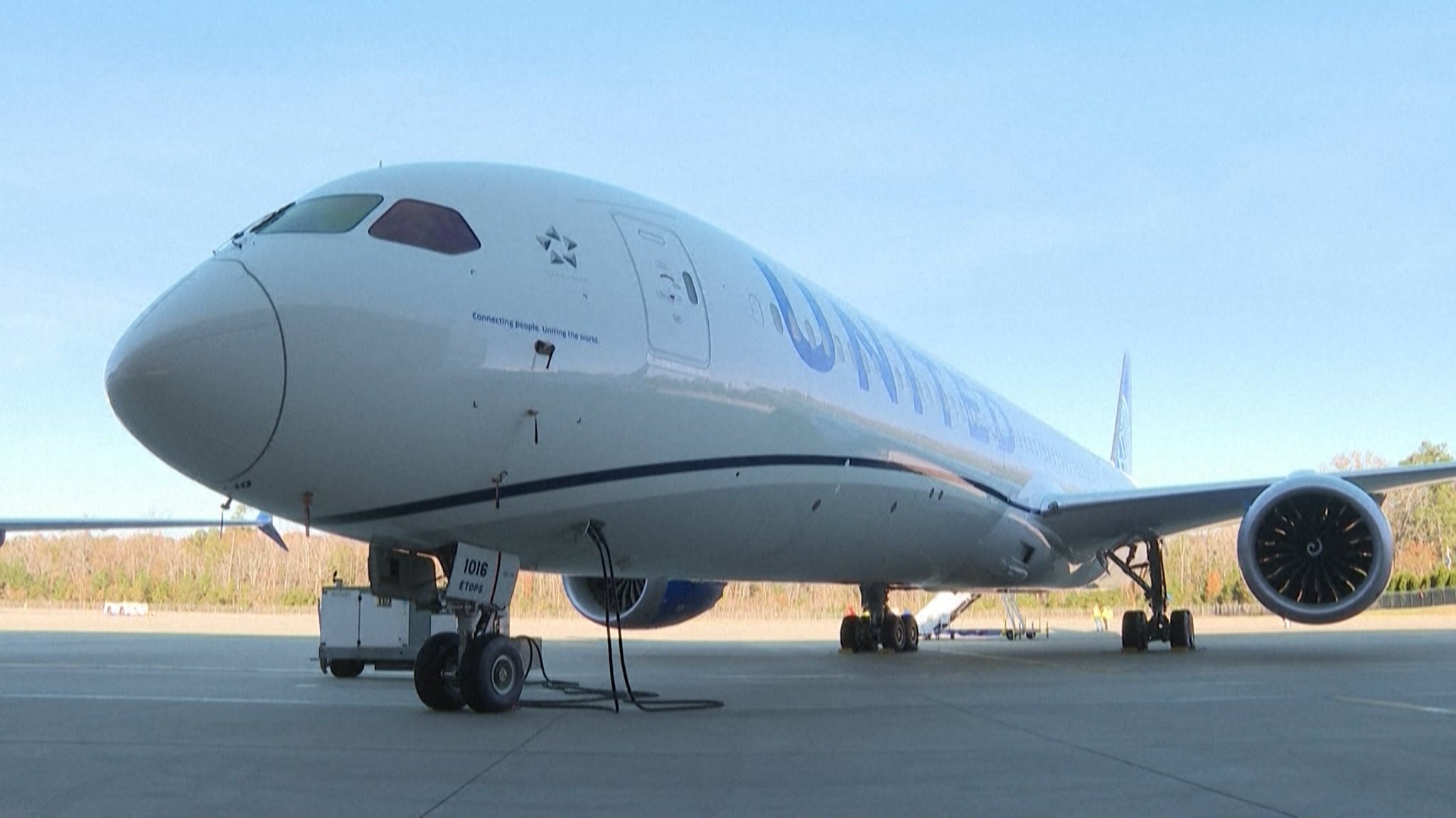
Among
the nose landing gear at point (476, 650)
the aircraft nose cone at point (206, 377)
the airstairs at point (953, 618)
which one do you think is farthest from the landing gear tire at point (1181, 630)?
the aircraft nose cone at point (206, 377)

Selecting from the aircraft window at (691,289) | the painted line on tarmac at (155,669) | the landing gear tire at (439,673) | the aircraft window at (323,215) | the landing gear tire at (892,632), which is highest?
the aircraft window at (323,215)

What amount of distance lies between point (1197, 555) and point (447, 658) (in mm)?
78058

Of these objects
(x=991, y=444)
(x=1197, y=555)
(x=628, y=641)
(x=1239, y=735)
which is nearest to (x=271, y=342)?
(x=1239, y=735)

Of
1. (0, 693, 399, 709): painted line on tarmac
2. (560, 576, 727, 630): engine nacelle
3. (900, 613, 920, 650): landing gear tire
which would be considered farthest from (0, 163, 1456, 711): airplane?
(900, 613, 920, 650): landing gear tire

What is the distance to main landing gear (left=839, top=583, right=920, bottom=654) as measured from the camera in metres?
18.0

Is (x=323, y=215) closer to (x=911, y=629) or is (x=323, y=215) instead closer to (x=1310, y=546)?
(x=1310, y=546)

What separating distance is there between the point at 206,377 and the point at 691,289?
10.7ft

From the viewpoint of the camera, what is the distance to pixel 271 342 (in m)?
5.74

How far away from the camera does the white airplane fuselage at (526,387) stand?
5.83 m

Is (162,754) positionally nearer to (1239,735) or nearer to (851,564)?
(1239,735)

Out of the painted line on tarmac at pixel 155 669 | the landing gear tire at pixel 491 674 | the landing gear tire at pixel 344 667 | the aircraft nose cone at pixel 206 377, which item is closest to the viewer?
the aircraft nose cone at pixel 206 377

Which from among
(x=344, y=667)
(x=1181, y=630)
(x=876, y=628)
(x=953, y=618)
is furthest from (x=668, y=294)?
(x=953, y=618)

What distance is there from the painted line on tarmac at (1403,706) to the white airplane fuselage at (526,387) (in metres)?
3.73

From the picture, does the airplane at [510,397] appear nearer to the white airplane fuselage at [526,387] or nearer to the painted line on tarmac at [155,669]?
the white airplane fuselage at [526,387]
